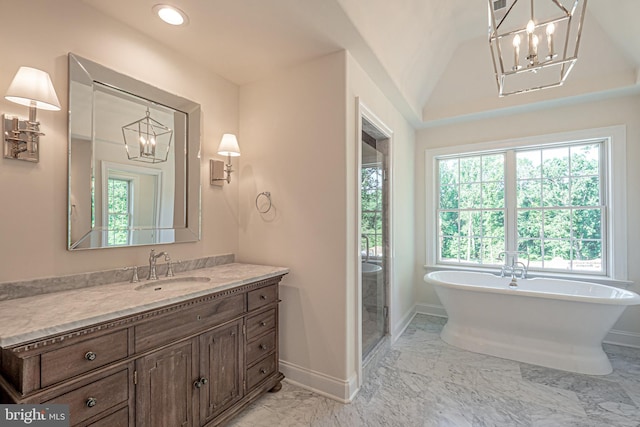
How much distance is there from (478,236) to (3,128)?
4.41 meters

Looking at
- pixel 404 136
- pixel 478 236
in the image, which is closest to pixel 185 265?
pixel 404 136

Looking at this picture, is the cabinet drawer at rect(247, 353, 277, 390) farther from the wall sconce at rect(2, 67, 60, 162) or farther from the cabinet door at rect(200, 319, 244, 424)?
the wall sconce at rect(2, 67, 60, 162)

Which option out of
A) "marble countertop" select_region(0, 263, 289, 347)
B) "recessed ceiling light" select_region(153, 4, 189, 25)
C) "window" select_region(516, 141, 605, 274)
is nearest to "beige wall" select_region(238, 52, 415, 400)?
"marble countertop" select_region(0, 263, 289, 347)

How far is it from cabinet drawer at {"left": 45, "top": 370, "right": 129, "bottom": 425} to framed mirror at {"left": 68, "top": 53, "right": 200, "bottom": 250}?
2.63ft

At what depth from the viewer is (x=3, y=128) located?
1.43 m

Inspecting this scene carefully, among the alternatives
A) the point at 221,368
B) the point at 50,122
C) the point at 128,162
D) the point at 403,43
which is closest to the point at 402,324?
the point at 221,368

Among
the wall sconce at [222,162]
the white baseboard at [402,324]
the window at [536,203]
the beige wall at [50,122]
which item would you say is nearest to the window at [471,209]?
the window at [536,203]

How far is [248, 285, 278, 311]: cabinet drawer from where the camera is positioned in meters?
2.02

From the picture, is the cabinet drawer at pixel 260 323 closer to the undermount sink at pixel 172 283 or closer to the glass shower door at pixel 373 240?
the undermount sink at pixel 172 283

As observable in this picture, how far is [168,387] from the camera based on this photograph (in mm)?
1519

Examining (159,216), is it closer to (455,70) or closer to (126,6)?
(126,6)

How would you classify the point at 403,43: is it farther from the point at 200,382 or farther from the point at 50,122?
the point at 200,382

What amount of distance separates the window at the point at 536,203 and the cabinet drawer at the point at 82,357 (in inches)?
143

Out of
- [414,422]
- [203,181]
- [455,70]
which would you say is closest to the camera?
[414,422]
